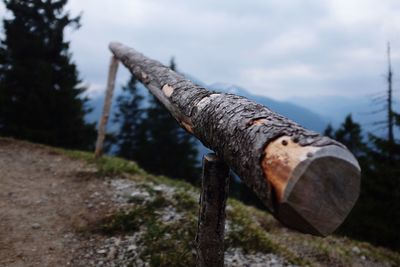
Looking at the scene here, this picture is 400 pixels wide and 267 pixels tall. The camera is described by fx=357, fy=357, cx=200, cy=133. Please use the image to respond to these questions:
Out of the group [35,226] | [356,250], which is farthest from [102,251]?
[356,250]

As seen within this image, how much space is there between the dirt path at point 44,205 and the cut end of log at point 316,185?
454 cm

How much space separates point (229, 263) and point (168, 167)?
93.1ft

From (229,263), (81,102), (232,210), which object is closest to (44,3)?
(81,102)

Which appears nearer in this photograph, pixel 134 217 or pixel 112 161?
pixel 134 217

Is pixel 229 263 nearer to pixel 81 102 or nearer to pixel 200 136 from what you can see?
pixel 200 136

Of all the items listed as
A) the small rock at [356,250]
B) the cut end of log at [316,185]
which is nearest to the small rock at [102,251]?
the cut end of log at [316,185]

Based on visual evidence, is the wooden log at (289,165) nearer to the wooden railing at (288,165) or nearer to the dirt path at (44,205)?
the wooden railing at (288,165)

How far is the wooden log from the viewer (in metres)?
1.96

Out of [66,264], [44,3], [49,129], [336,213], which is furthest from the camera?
[49,129]

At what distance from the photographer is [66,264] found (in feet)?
17.7

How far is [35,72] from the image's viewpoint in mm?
17891

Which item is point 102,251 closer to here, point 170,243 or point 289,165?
point 170,243

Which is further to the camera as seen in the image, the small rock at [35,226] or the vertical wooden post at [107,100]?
the vertical wooden post at [107,100]

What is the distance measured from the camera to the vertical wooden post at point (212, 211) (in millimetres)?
3348
